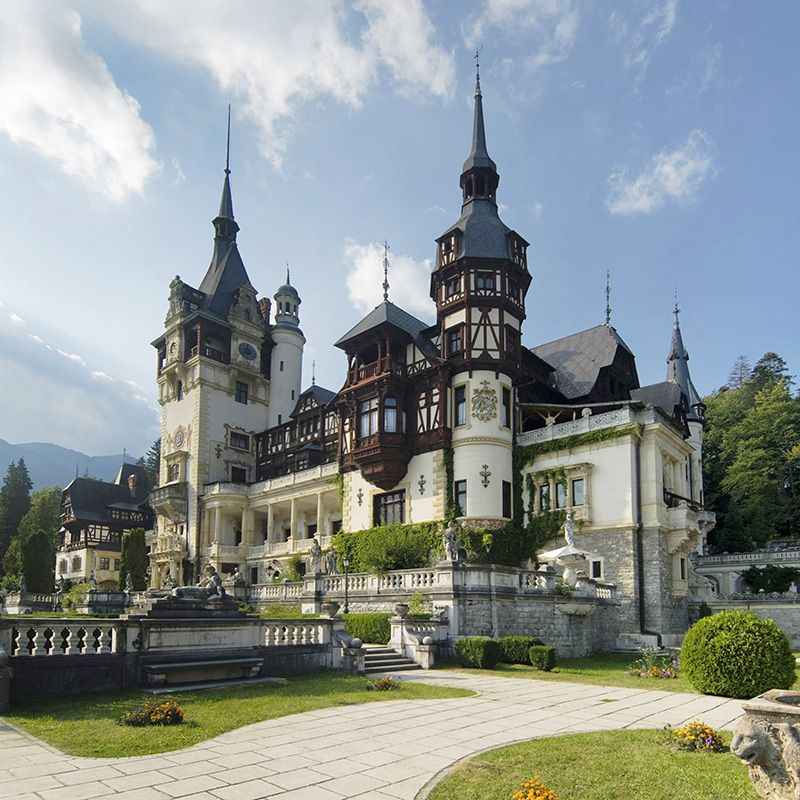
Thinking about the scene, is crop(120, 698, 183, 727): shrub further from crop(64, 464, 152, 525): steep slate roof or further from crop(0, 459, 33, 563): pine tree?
crop(0, 459, 33, 563): pine tree

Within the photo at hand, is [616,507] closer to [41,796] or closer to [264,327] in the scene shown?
[41,796]

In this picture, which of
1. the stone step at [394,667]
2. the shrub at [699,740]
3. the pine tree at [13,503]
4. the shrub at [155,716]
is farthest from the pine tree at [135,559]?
the shrub at [699,740]

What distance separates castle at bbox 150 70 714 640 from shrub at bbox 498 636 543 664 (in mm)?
10942

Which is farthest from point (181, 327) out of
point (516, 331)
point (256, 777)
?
point (256, 777)

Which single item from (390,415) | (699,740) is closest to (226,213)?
(390,415)

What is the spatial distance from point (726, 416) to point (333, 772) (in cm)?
6655

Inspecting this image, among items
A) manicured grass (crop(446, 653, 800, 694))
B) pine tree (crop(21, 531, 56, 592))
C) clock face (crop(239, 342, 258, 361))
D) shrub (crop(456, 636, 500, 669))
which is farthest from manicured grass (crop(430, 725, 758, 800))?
clock face (crop(239, 342, 258, 361))

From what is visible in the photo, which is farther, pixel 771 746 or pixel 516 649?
pixel 516 649

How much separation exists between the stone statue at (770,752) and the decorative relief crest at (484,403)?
3159 centimetres

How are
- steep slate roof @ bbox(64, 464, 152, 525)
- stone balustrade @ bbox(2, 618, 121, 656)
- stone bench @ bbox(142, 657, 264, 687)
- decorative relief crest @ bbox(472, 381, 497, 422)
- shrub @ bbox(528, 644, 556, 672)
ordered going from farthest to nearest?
steep slate roof @ bbox(64, 464, 152, 525)
decorative relief crest @ bbox(472, 381, 497, 422)
shrub @ bbox(528, 644, 556, 672)
stone bench @ bbox(142, 657, 264, 687)
stone balustrade @ bbox(2, 618, 121, 656)

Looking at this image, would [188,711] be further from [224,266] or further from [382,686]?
[224,266]

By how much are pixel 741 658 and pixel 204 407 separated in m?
46.2

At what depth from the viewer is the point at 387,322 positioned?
41219 mm

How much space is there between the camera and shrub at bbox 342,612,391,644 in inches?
992
